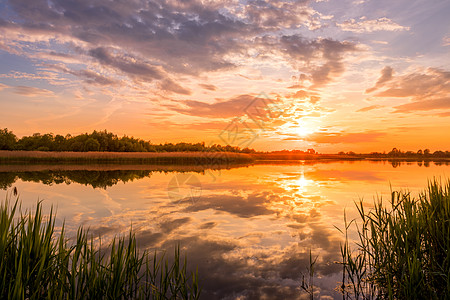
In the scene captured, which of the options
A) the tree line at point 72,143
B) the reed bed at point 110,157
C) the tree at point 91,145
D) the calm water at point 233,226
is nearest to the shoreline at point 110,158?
the reed bed at point 110,157

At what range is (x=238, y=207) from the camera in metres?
11.3

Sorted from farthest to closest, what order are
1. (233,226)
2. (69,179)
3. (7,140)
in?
1. (7,140)
2. (69,179)
3. (233,226)

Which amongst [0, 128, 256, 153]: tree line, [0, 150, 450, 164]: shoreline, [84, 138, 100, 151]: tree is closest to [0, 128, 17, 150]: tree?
[0, 128, 256, 153]: tree line

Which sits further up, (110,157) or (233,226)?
(110,157)

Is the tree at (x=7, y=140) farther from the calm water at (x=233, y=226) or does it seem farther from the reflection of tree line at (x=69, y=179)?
the calm water at (x=233, y=226)

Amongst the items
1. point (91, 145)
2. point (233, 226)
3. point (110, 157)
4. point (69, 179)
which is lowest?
point (233, 226)

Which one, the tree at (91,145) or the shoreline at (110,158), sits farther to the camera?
the tree at (91,145)

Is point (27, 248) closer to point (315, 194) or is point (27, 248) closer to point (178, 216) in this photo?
point (178, 216)

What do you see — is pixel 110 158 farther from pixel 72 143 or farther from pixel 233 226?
pixel 233 226

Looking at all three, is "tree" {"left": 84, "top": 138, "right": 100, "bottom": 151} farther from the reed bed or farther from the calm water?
the calm water

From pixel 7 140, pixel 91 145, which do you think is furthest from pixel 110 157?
pixel 7 140

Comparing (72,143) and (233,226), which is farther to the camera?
(72,143)

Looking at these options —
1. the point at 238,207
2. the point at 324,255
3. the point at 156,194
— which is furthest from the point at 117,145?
the point at 324,255

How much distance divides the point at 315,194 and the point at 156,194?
28.9 feet
